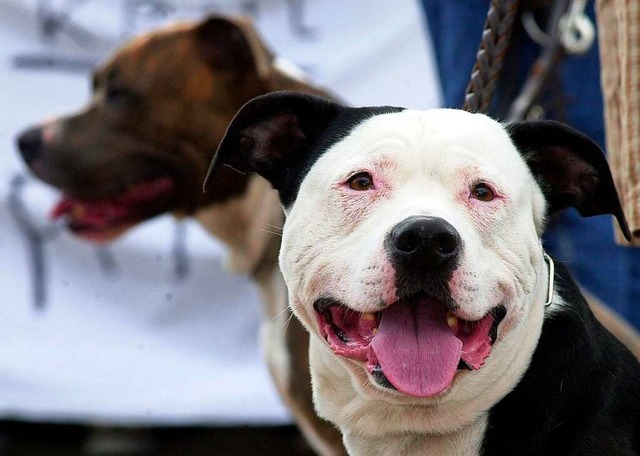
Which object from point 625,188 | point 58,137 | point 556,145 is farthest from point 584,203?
point 58,137

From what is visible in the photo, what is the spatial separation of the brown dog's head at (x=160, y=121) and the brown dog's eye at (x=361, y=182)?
2287mm

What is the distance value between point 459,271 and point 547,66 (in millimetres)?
2046

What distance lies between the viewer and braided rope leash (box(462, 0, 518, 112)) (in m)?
2.63

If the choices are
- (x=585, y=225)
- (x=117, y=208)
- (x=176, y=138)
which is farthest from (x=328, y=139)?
(x=117, y=208)

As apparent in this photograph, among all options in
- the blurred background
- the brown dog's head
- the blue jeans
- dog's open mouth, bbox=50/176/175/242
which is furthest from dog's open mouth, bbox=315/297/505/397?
the blurred background

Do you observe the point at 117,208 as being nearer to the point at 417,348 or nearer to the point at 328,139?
the point at 328,139

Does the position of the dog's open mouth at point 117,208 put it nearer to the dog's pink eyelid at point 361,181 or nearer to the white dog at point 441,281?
the white dog at point 441,281

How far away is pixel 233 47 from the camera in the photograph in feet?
15.0

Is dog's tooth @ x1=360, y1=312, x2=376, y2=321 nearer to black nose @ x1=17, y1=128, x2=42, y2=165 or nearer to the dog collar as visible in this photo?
the dog collar

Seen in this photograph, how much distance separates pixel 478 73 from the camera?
265 centimetres

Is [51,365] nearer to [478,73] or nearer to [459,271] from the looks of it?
[478,73]

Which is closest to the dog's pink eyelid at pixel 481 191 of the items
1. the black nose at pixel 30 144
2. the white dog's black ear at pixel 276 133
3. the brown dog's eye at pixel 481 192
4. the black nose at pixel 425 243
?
the brown dog's eye at pixel 481 192

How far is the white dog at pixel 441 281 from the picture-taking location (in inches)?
83.1

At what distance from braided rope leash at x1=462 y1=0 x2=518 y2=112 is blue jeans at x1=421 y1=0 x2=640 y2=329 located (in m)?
1.57
